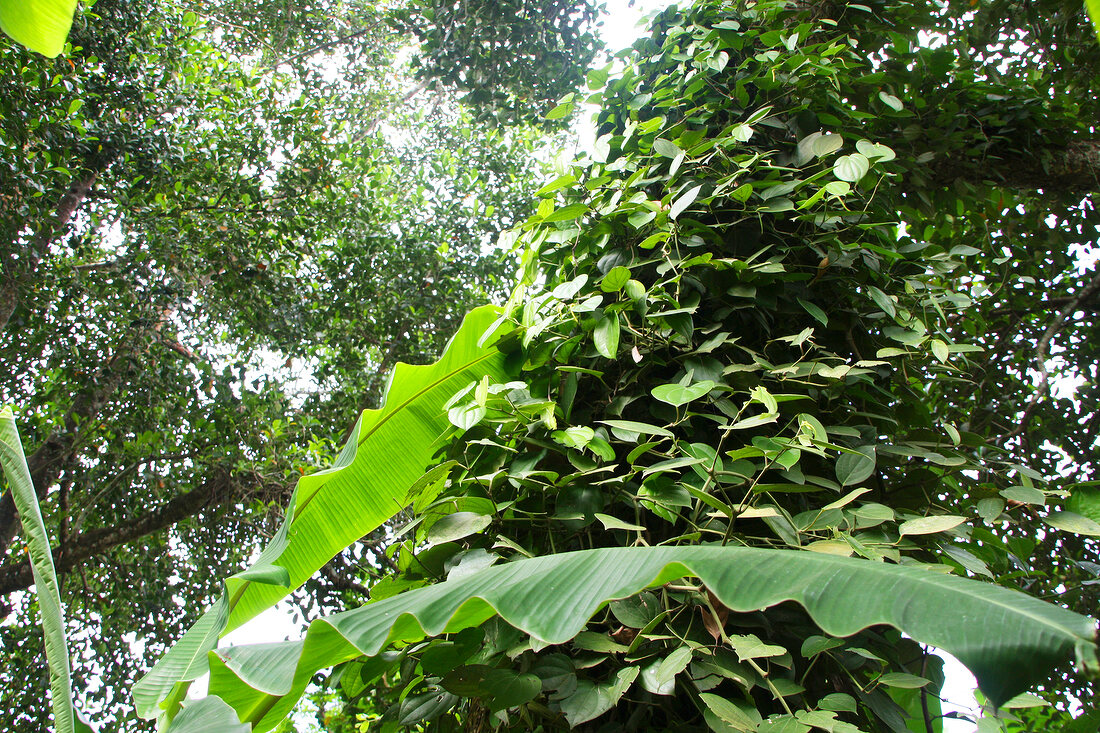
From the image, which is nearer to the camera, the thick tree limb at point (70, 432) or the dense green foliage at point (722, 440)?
the dense green foliage at point (722, 440)

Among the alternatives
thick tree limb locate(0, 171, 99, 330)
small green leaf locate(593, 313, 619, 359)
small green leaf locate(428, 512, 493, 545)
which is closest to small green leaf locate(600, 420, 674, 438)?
small green leaf locate(593, 313, 619, 359)

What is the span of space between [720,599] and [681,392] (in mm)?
514

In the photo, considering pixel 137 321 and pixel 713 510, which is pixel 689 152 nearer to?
pixel 713 510

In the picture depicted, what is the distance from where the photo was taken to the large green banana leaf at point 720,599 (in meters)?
0.42

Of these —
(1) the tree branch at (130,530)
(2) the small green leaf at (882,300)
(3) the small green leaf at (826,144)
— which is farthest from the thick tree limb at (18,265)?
(2) the small green leaf at (882,300)

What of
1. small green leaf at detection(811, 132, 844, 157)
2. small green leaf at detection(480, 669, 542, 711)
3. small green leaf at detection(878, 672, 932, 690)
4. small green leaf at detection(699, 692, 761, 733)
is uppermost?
small green leaf at detection(811, 132, 844, 157)

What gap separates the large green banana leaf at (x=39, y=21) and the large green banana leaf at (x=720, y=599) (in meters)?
0.89

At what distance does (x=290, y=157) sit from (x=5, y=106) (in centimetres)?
178

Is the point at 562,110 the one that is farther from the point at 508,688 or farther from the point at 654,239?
the point at 508,688

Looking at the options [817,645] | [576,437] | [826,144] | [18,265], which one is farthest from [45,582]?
[18,265]

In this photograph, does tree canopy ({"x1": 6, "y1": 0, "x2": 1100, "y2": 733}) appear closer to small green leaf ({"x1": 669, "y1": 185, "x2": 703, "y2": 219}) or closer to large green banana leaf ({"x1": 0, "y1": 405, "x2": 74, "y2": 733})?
small green leaf ({"x1": 669, "y1": 185, "x2": 703, "y2": 219})

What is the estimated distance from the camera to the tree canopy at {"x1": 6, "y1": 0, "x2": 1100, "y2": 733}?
619mm

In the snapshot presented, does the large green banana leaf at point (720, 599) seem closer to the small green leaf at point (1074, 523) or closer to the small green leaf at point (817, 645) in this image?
the small green leaf at point (817, 645)

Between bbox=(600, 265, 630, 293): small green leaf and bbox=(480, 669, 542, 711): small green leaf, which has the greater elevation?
bbox=(600, 265, 630, 293): small green leaf
